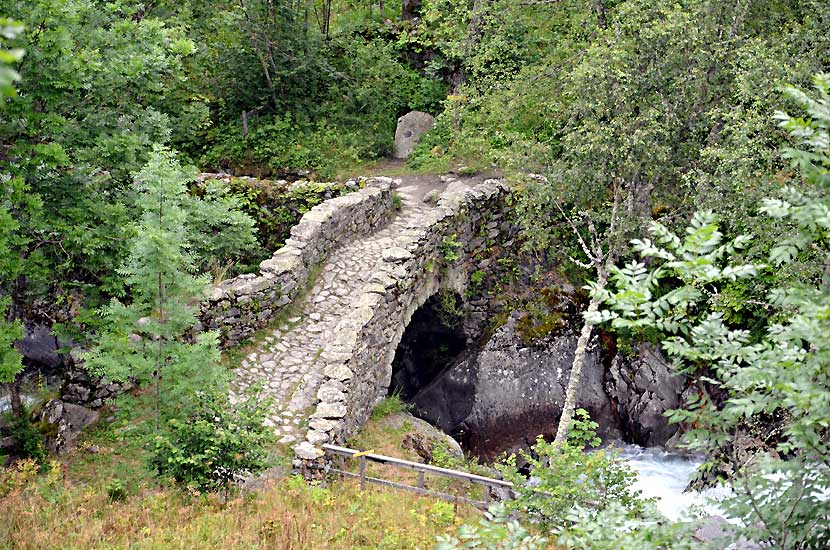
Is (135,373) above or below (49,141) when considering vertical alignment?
below

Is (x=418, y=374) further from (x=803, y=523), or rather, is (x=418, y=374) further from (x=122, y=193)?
(x=803, y=523)

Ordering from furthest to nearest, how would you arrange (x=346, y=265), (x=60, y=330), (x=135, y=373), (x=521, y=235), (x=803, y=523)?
(x=521, y=235) → (x=346, y=265) → (x=60, y=330) → (x=135, y=373) → (x=803, y=523)

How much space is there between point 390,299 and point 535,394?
4.69 meters

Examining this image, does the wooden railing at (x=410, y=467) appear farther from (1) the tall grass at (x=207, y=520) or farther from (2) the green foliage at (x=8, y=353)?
(2) the green foliage at (x=8, y=353)

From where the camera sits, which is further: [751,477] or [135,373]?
[135,373]

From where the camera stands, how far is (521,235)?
16.8 metres

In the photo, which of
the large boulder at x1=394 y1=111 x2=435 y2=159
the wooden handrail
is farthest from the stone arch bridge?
the large boulder at x1=394 y1=111 x2=435 y2=159

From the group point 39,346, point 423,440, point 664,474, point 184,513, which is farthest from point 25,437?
point 664,474

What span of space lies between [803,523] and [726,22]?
10519 mm

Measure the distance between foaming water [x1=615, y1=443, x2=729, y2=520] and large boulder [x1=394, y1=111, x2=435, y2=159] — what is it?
35.2 ft

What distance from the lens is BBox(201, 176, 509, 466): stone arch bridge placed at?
10688 millimetres

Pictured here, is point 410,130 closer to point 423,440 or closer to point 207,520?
point 423,440

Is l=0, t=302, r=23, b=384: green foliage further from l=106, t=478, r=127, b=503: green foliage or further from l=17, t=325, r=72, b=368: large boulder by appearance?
l=17, t=325, r=72, b=368: large boulder

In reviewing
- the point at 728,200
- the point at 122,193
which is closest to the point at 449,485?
the point at 728,200
